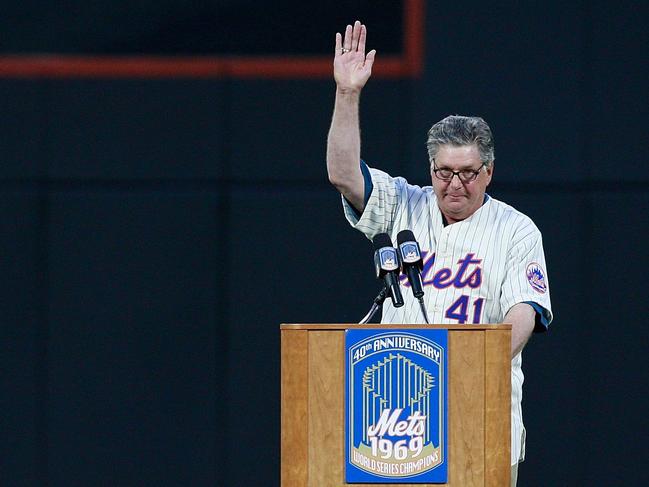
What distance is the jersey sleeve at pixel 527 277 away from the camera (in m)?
3.71

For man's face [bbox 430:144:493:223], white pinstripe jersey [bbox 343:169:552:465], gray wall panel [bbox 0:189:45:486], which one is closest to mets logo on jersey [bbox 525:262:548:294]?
white pinstripe jersey [bbox 343:169:552:465]

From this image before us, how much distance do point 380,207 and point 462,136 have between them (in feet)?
1.25

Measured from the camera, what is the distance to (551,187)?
5.73m

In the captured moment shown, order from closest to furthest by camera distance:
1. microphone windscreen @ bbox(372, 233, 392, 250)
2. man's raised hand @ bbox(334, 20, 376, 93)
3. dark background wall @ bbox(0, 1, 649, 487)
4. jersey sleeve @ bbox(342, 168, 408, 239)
Answer: 1. microphone windscreen @ bbox(372, 233, 392, 250)
2. man's raised hand @ bbox(334, 20, 376, 93)
3. jersey sleeve @ bbox(342, 168, 408, 239)
4. dark background wall @ bbox(0, 1, 649, 487)

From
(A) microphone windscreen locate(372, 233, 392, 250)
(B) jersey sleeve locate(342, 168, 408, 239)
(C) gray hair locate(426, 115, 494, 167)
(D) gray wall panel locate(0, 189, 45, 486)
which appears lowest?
(D) gray wall panel locate(0, 189, 45, 486)

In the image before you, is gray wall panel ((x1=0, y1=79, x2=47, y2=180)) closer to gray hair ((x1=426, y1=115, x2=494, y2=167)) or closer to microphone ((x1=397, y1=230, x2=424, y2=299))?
gray hair ((x1=426, y1=115, x2=494, y2=167))

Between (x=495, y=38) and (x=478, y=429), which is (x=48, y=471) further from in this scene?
(x=478, y=429)

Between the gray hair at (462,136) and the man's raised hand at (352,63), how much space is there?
274 millimetres

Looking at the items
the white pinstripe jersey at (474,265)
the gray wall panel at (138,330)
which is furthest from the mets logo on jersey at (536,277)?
the gray wall panel at (138,330)

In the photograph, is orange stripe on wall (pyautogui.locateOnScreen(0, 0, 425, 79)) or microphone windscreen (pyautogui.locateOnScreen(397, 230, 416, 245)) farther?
orange stripe on wall (pyautogui.locateOnScreen(0, 0, 425, 79))

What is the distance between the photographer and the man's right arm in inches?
146

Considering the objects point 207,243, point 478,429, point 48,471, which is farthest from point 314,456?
point 48,471

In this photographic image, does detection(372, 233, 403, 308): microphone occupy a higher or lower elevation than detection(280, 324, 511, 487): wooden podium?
higher

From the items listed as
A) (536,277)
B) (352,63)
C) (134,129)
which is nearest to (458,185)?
(536,277)
